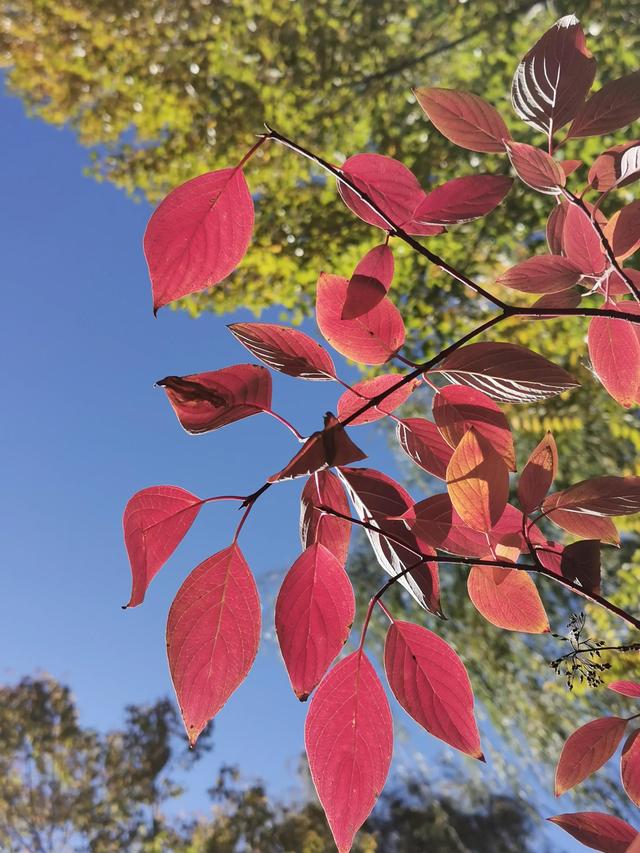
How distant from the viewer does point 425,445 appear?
0.29 meters

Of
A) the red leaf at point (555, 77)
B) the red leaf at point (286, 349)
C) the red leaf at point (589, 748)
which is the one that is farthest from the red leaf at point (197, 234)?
the red leaf at point (589, 748)

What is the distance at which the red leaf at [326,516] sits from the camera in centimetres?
28

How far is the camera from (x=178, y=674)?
237mm

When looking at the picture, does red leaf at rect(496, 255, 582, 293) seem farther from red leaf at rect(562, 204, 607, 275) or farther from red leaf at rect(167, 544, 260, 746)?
red leaf at rect(167, 544, 260, 746)

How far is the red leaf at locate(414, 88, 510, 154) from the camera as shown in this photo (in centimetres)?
30

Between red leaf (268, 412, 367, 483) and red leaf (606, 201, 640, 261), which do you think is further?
red leaf (606, 201, 640, 261)

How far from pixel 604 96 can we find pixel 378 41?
7.18 ft

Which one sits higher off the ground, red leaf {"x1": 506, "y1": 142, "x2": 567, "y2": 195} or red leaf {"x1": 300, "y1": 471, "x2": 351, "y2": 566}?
red leaf {"x1": 506, "y1": 142, "x2": 567, "y2": 195}

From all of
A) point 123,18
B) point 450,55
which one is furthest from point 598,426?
point 123,18

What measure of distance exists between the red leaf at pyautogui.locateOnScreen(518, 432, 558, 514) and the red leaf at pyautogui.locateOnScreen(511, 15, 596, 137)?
150 millimetres

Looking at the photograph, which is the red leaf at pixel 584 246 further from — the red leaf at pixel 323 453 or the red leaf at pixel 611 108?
the red leaf at pixel 323 453

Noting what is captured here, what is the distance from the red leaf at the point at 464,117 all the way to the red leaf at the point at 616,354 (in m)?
0.10

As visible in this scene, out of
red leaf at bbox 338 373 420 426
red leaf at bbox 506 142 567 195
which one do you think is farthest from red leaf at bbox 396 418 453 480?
red leaf at bbox 506 142 567 195

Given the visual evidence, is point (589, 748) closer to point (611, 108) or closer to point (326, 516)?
point (326, 516)
